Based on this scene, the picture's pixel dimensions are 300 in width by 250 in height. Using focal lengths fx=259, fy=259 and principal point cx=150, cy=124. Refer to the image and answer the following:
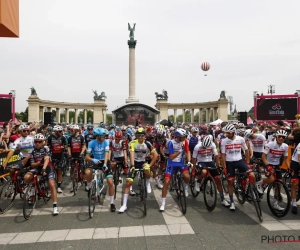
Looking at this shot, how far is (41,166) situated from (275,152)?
654cm

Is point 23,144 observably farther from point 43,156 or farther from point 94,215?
point 94,215

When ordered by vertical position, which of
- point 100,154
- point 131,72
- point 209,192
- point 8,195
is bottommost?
point 8,195

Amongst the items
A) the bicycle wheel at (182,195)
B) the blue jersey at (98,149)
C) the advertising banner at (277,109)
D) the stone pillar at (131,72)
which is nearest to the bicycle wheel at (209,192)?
the bicycle wheel at (182,195)

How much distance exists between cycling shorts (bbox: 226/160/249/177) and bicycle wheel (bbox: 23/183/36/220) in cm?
533

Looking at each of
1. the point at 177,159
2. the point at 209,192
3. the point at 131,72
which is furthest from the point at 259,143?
the point at 131,72

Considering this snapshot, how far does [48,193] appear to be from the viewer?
814 cm

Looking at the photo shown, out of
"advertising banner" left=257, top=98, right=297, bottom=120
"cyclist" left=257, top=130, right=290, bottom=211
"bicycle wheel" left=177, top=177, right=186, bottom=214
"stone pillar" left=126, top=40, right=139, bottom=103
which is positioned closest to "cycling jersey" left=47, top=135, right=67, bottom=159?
"bicycle wheel" left=177, top=177, right=186, bottom=214

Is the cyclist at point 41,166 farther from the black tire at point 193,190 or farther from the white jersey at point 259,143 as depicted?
the white jersey at point 259,143

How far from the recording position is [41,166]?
7.26m

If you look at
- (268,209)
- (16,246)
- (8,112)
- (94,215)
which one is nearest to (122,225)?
Answer: (94,215)

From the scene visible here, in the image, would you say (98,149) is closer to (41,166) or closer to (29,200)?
(41,166)

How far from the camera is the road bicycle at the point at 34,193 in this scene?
6.61 meters

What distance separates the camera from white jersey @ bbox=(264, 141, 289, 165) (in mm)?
7152

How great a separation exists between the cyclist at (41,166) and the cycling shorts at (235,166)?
477 cm
